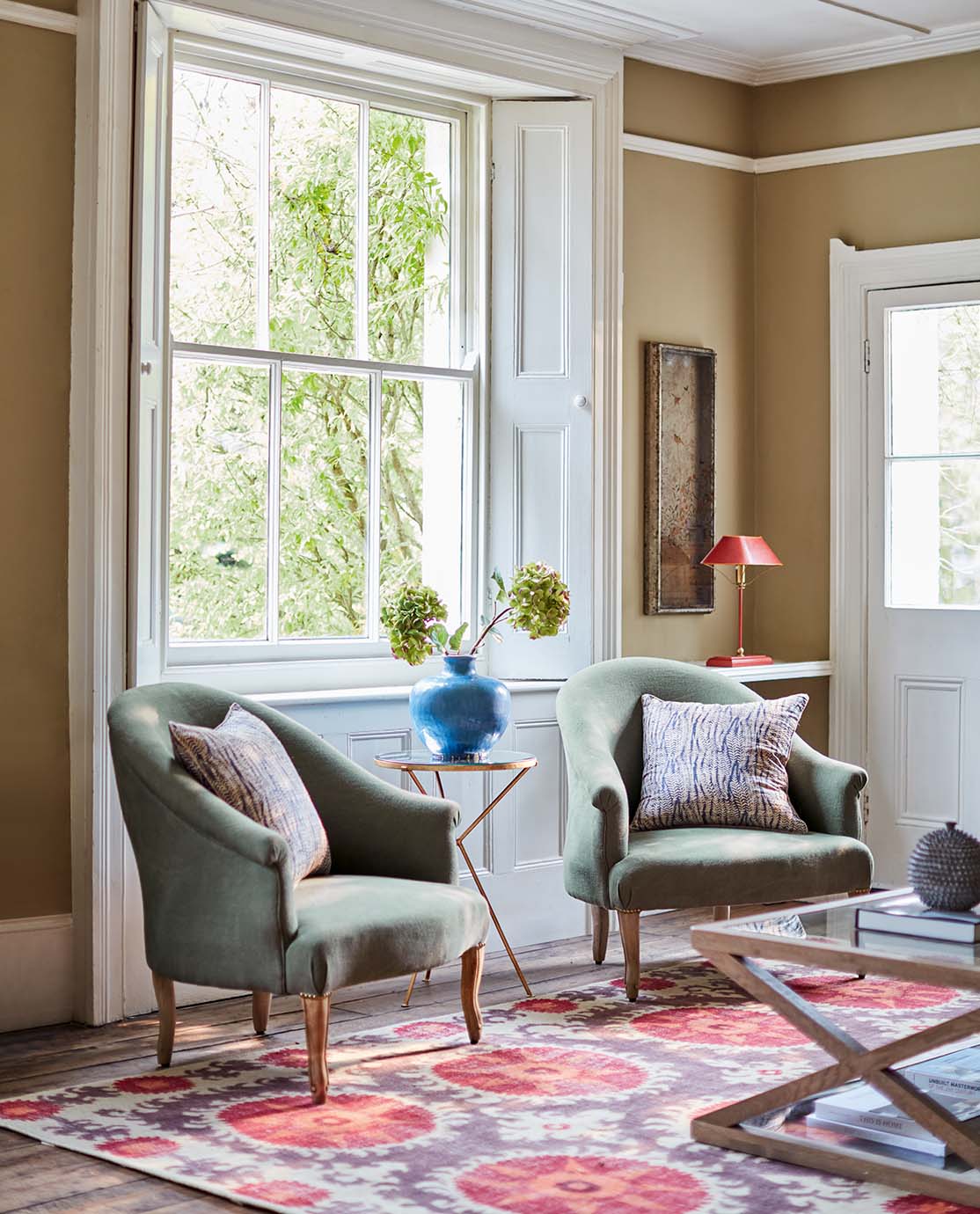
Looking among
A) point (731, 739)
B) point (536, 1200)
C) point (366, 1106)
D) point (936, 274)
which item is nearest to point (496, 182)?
point (936, 274)

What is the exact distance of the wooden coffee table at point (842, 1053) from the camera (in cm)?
303

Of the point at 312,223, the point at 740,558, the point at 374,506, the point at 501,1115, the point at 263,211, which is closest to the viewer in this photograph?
the point at 501,1115

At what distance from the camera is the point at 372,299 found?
5.32m

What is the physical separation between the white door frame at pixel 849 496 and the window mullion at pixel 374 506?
1.90 metres

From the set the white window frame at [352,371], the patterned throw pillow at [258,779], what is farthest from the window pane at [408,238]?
the patterned throw pillow at [258,779]

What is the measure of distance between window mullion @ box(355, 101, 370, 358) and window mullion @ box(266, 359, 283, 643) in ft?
1.08

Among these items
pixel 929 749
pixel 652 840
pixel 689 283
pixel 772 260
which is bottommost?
pixel 652 840

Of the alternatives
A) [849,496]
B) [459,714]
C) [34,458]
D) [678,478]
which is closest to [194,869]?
[459,714]

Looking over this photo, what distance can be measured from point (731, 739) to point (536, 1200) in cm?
218

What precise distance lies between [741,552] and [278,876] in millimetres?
2697

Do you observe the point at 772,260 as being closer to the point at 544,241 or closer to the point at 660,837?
the point at 544,241

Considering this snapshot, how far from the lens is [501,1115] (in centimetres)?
351

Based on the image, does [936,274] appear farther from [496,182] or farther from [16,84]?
[16,84]

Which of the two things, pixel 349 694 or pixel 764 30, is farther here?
pixel 764 30
